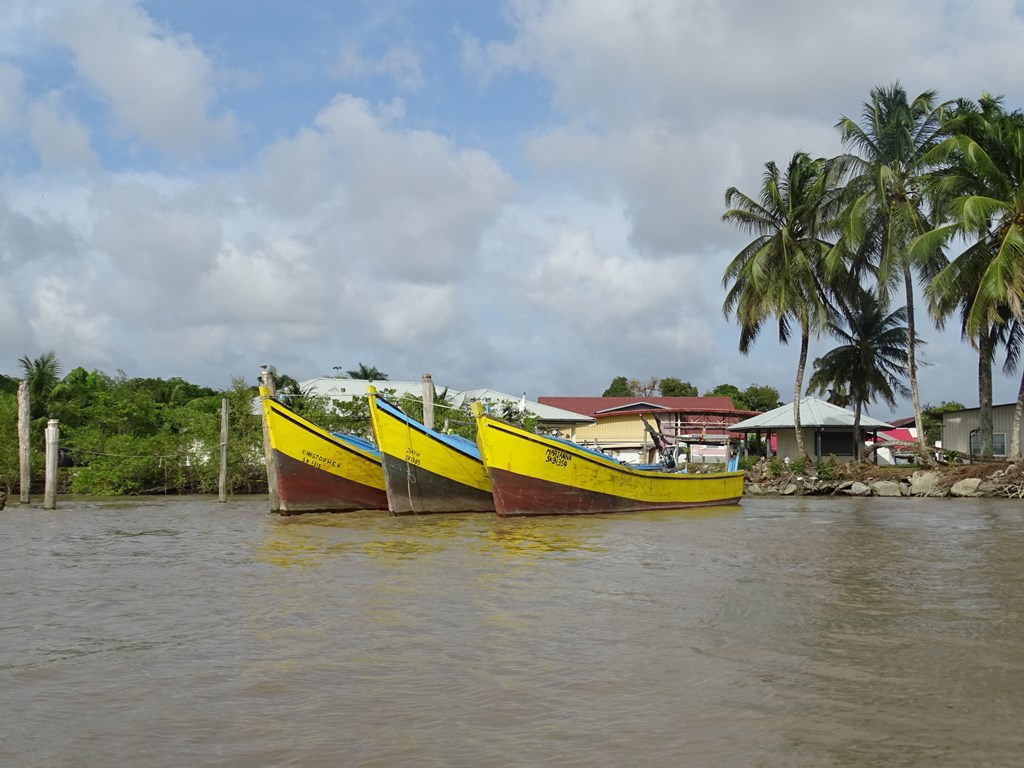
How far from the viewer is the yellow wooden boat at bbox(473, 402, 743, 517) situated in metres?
16.8

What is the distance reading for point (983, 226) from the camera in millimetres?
23312

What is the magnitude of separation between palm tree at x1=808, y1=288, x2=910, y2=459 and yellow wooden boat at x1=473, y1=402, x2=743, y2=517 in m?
17.8

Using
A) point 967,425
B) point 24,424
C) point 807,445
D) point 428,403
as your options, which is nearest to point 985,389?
point 967,425

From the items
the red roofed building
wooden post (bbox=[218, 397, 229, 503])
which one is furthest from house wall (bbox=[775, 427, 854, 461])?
wooden post (bbox=[218, 397, 229, 503])

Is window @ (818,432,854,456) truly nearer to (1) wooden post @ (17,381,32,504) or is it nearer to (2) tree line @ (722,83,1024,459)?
(2) tree line @ (722,83,1024,459)

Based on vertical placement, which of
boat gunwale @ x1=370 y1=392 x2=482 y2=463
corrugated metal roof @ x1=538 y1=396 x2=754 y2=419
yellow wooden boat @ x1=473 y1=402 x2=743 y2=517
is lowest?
yellow wooden boat @ x1=473 y1=402 x2=743 y2=517

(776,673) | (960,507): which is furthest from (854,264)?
(776,673)

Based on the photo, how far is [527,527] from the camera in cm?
1534

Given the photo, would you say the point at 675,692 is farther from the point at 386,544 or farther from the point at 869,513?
the point at 869,513

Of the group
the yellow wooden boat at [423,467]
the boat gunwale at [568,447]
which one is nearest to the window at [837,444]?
the boat gunwale at [568,447]

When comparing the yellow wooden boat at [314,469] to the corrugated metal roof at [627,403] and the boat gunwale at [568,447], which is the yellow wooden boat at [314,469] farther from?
the corrugated metal roof at [627,403]

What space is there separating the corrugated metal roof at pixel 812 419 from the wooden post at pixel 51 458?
81.2 ft

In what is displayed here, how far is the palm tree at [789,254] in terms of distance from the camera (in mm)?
30375

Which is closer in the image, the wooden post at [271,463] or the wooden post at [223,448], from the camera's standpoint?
the wooden post at [271,463]
